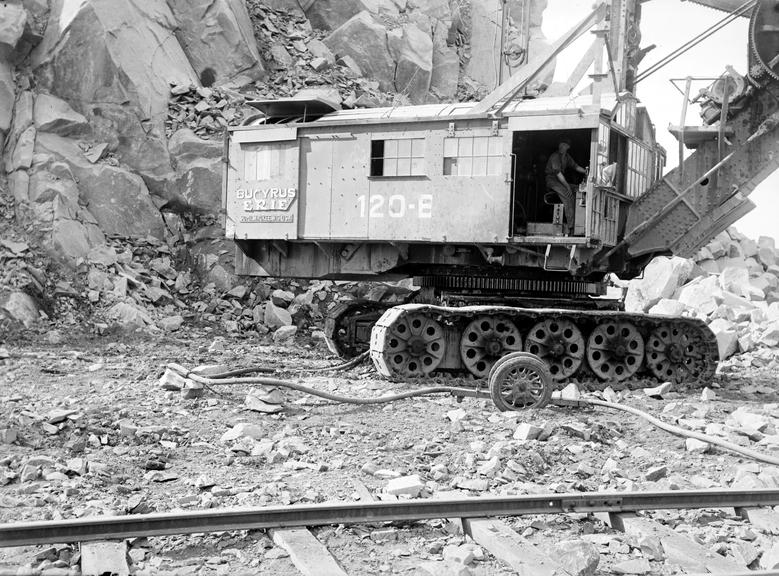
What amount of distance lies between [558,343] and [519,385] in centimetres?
210

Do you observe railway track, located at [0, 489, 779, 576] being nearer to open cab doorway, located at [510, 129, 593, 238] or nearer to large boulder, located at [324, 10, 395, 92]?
open cab doorway, located at [510, 129, 593, 238]

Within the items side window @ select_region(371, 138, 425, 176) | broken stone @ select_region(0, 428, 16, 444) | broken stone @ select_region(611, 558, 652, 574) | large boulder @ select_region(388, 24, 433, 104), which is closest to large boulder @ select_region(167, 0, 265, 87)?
large boulder @ select_region(388, 24, 433, 104)

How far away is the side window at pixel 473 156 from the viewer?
10906 mm

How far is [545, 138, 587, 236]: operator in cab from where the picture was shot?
11133mm

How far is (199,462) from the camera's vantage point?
6.77 metres

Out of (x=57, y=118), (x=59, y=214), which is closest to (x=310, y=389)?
(x=59, y=214)

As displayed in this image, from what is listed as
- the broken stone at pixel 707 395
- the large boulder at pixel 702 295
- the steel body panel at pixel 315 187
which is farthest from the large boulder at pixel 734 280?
the steel body panel at pixel 315 187

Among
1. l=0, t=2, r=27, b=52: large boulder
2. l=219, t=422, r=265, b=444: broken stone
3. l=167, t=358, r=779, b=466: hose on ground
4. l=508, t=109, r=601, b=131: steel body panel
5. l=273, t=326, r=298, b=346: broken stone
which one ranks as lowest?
l=219, t=422, r=265, b=444: broken stone

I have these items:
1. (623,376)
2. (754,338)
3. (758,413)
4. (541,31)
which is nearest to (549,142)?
(623,376)

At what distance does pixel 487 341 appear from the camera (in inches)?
428

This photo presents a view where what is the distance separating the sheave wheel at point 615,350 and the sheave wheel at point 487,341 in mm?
1042

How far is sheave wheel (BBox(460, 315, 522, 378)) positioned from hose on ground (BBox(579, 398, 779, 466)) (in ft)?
5.02

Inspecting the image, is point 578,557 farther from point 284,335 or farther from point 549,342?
point 284,335

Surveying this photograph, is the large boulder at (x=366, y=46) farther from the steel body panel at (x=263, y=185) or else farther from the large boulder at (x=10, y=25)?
the steel body panel at (x=263, y=185)
